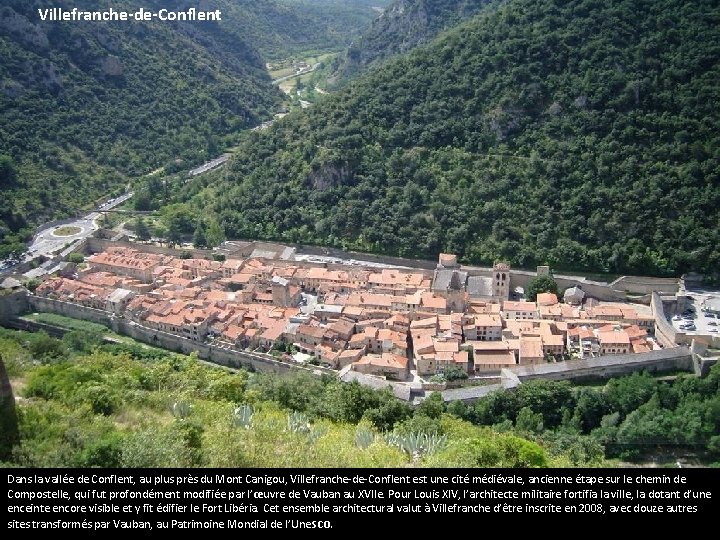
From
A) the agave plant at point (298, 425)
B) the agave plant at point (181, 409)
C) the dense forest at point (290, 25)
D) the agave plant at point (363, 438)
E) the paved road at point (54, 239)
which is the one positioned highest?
the dense forest at point (290, 25)

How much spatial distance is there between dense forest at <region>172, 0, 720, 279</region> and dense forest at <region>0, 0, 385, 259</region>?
1042cm

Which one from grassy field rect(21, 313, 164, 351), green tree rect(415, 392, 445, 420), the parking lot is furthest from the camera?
grassy field rect(21, 313, 164, 351)

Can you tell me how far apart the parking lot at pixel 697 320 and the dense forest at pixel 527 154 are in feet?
8.11

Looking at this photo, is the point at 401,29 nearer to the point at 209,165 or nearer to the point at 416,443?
the point at 209,165

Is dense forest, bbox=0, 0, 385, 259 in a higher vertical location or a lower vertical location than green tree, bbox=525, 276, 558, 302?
higher

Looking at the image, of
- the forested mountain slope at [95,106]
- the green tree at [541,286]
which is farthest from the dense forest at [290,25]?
the green tree at [541,286]

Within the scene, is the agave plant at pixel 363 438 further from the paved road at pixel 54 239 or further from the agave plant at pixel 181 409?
the paved road at pixel 54 239

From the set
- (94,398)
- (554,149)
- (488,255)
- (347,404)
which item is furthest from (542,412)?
(554,149)

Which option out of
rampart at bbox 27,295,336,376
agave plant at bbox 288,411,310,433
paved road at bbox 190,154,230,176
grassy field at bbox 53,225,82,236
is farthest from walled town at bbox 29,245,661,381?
paved road at bbox 190,154,230,176

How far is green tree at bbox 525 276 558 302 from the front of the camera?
35.3m

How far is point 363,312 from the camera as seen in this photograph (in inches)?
1326

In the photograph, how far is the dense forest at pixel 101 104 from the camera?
49156 millimetres

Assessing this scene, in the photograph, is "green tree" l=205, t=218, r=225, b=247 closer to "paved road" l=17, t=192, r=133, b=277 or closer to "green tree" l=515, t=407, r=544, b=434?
"paved road" l=17, t=192, r=133, b=277
